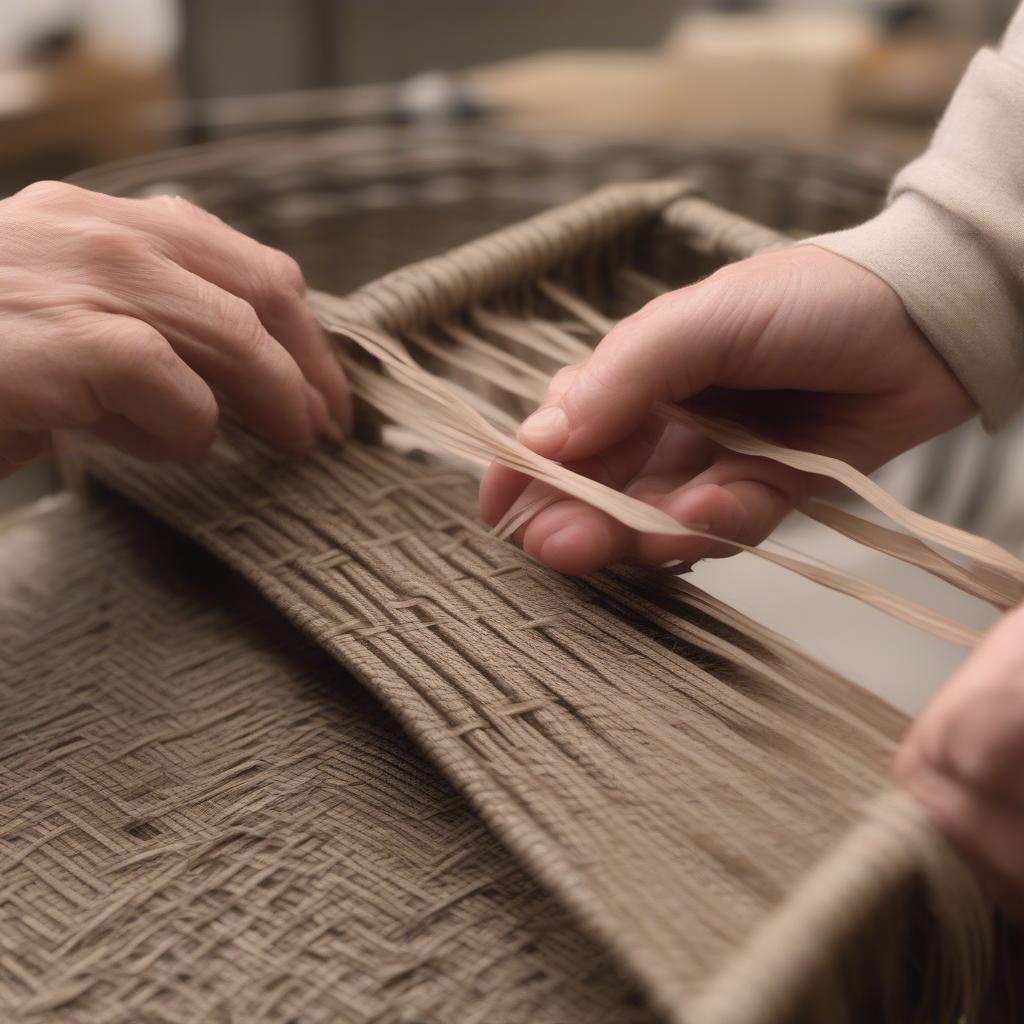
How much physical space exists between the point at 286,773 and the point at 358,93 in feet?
3.99

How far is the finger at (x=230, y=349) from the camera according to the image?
0.52 meters

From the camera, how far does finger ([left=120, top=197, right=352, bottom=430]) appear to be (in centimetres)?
54

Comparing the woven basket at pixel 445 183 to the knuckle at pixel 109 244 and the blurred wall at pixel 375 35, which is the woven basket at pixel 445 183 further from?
the blurred wall at pixel 375 35

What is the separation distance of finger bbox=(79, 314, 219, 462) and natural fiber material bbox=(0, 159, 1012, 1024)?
44mm

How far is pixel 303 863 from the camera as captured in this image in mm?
432

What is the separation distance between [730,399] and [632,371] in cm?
10

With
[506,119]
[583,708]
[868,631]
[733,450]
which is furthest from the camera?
[506,119]

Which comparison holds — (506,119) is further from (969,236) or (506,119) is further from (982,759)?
(982,759)

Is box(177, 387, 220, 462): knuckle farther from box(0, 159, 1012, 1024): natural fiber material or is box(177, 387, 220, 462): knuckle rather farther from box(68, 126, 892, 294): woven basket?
box(68, 126, 892, 294): woven basket

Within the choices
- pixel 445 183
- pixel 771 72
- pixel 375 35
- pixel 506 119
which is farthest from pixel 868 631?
pixel 375 35

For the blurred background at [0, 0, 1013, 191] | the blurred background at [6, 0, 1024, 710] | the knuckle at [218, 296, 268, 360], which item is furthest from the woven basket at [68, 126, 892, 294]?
the blurred background at [0, 0, 1013, 191]

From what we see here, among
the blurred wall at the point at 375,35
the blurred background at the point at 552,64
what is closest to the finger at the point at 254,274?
the blurred background at the point at 552,64

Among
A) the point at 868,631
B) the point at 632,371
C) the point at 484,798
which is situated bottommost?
the point at 868,631

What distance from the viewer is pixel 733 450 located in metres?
0.52
